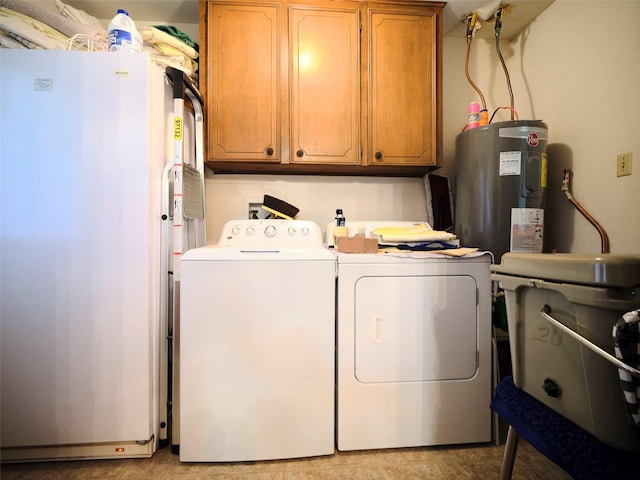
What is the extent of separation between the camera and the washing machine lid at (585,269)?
597 mm

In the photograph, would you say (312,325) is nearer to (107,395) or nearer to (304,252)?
(304,252)

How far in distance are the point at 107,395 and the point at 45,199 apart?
860 mm

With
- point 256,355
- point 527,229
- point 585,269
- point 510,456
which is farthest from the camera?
point 527,229

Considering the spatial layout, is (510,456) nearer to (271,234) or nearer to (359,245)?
(359,245)

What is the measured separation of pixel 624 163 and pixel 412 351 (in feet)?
4.45

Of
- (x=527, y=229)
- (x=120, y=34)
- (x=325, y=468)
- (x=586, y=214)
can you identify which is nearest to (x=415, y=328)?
(x=325, y=468)

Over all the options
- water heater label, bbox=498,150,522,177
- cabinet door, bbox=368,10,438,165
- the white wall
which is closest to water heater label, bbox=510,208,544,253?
water heater label, bbox=498,150,522,177

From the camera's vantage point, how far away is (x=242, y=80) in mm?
1553

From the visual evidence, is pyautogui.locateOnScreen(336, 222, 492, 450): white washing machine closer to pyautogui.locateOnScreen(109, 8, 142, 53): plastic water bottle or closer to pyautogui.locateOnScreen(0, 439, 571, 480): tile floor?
pyautogui.locateOnScreen(0, 439, 571, 480): tile floor

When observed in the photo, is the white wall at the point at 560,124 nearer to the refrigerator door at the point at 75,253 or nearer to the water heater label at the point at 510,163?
the water heater label at the point at 510,163

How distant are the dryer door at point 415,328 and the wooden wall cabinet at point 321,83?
801 mm

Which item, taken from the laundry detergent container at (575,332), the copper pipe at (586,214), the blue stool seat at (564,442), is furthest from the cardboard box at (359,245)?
the copper pipe at (586,214)

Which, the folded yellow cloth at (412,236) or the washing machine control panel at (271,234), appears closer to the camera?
the folded yellow cloth at (412,236)

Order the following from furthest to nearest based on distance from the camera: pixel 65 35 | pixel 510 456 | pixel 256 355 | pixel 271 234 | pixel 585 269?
pixel 271 234, pixel 65 35, pixel 256 355, pixel 510 456, pixel 585 269
